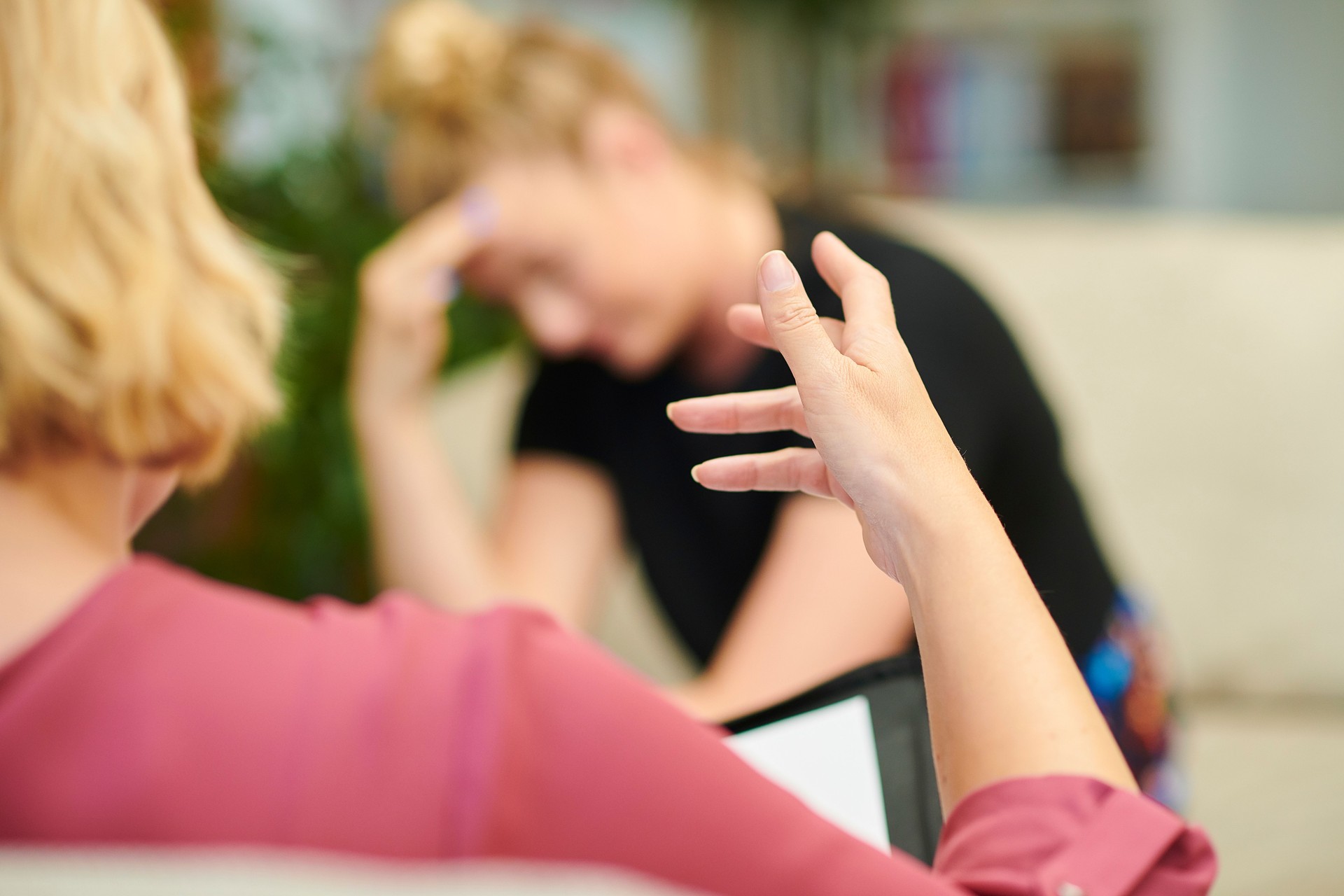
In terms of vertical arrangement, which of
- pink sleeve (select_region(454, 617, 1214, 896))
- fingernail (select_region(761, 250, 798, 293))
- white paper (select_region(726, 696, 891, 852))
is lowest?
white paper (select_region(726, 696, 891, 852))

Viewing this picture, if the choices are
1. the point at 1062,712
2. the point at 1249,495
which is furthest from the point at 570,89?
the point at 1249,495

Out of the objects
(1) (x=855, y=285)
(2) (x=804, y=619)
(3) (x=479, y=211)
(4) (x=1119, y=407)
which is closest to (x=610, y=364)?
(3) (x=479, y=211)

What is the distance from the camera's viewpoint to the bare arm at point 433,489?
1.13 meters

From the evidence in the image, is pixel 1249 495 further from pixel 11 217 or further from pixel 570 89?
pixel 11 217

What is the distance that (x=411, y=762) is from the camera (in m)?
0.33

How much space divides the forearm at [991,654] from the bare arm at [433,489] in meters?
0.79

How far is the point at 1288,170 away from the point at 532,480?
2916 millimetres

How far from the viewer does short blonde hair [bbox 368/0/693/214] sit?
1034 millimetres

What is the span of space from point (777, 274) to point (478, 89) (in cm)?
76

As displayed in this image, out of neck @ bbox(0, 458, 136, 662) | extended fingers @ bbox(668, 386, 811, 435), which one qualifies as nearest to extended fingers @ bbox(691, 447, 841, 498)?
extended fingers @ bbox(668, 386, 811, 435)

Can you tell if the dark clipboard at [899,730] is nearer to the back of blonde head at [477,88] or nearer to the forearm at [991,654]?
the forearm at [991,654]

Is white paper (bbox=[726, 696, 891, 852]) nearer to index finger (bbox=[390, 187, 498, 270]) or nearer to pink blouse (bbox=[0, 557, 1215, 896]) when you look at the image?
pink blouse (bbox=[0, 557, 1215, 896])

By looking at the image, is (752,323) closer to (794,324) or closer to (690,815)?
(794,324)

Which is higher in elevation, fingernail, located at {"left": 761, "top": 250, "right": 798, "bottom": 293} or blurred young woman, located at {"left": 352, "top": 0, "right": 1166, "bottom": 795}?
fingernail, located at {"left": 761, "top": 250, "right": 798, "bottom": 293}
